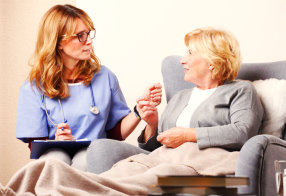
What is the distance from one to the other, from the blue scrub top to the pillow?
2.39 ft

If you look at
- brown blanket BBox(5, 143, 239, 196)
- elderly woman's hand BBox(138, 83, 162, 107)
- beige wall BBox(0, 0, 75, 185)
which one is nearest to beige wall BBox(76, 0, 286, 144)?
beige wall BBox(0, 0, 75, 185)

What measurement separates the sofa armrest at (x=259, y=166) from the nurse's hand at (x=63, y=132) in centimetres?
95

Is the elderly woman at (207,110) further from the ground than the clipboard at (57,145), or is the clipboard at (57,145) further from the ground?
the elderly woman at (207,110)

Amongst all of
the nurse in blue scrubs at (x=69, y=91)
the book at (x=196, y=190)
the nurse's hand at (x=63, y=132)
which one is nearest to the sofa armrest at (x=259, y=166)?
the book at (x=196, y=190)

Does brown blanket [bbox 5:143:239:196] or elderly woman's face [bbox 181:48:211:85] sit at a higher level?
elderly woman's face [bbox 181:48:211:85]

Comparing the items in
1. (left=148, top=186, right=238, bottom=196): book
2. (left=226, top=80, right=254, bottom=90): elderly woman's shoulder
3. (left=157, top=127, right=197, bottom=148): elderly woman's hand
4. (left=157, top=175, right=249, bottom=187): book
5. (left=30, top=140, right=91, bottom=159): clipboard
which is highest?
(left=157, top=175, right=249, bottom=187): book

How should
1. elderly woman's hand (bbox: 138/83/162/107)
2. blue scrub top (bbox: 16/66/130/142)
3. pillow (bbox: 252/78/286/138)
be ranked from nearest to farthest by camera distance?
pillow (bbox: 252/78/286/138), elderly woman's hand (bbox: 138/83/162/107), blue scrub top (bbox: 16/66/130/142)

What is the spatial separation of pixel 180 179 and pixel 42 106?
61.2 inches

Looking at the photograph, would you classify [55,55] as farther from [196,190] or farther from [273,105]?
[196,190]

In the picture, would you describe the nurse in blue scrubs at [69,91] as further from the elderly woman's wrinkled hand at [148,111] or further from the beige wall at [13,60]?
the beige wall at [13,60]

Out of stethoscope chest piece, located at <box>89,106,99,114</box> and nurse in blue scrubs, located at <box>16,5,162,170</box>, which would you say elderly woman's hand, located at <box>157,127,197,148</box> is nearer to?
nurse in blue scrubs, located at <box>16,5,162,170</box>

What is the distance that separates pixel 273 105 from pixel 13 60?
6.25 ft

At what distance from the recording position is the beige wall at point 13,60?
308 centimetres

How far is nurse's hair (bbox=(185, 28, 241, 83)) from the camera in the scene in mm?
1931
